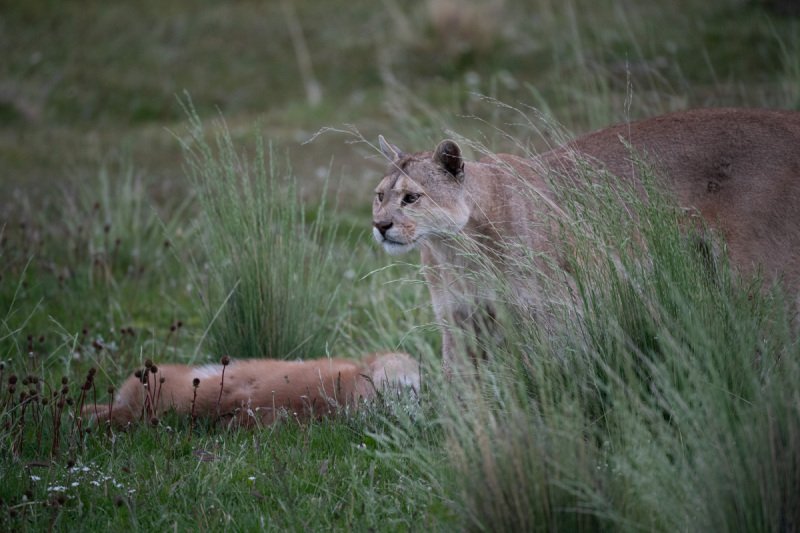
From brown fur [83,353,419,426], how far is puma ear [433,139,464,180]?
1.01 meters

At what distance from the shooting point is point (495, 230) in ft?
15.7

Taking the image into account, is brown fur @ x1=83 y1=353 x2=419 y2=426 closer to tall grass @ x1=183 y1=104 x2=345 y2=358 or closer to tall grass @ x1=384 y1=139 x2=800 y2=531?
tall grass @ x1=183 y1=104 x2=345 y2=358

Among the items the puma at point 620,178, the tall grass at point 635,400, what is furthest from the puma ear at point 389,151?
the tall grass at point 635,400

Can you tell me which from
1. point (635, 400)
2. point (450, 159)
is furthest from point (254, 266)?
point (635, 400)

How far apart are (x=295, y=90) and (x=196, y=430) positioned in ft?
32.8

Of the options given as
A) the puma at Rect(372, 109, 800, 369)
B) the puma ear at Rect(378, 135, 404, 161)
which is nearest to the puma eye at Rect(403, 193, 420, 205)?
the puma at Rect(372, 109, 800, 369)

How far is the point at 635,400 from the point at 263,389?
2.16 meters

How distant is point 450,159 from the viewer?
16.3 ft

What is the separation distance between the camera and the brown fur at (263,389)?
15.7 ft

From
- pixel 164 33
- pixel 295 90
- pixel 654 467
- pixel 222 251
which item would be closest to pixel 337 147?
pixel 295 90

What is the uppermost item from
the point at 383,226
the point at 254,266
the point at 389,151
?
the point at 389,151

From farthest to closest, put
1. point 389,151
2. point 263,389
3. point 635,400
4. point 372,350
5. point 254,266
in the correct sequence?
point 372,350, point 254,266, point 389,151, point 263,389, point 635,400

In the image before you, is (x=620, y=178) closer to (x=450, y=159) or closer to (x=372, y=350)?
(x=450, y=159)

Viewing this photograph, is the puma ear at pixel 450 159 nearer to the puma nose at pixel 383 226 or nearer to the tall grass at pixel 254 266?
the puma nose at pixel 383 226
